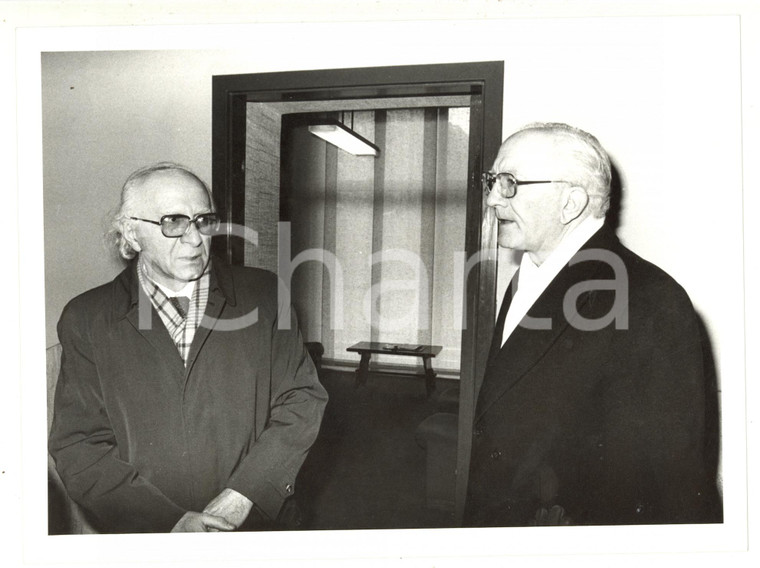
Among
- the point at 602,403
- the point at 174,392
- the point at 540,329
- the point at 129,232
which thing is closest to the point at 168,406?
the point at 174,392

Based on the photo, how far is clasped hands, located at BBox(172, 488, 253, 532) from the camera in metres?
1.50

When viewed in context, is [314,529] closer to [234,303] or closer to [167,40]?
[234,303]

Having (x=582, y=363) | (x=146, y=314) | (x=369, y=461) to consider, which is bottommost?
(x=369, y=461)

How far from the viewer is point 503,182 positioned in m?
1.46

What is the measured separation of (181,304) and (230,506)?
0.48m

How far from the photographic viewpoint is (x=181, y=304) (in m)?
1.50

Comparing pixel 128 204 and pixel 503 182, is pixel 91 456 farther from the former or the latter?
pixel 503 182

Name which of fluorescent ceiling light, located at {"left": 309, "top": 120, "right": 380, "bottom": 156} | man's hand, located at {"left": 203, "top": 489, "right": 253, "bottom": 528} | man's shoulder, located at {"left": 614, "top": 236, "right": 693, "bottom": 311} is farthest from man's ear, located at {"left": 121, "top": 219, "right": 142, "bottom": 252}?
man's shoulder, located at {"left": 614, "top": 236, "right": 693, "bottom": 311}

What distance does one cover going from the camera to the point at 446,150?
1.45 meters

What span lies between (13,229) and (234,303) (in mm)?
534

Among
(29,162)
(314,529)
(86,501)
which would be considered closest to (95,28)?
(29,162)

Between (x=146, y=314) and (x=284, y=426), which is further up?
(x=146, y=314)

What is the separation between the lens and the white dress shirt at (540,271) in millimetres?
1463

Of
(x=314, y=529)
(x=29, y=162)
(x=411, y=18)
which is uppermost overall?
(x=411, y=18)
